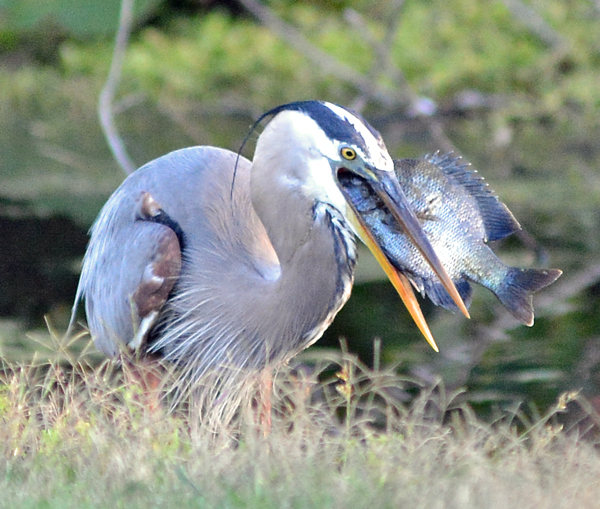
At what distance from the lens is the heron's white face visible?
335cm

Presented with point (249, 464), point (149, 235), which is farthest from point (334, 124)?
point (249, 464)

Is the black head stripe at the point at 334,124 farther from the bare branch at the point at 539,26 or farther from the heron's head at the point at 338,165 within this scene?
the bare branch at the point at 539,26

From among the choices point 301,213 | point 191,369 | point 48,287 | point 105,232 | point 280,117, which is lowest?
point 48,287

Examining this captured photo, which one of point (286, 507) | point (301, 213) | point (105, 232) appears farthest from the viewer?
point (105, 232)

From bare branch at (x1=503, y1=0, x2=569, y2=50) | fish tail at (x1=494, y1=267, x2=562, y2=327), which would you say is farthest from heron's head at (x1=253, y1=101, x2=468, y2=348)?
bare branch at (x1=503, y1=0, x2=569, y2=50)

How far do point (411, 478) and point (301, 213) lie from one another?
111cm

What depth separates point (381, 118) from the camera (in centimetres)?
916

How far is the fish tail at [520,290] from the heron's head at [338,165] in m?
0.18

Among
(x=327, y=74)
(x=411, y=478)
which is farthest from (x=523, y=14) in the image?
(x=411, y=478)

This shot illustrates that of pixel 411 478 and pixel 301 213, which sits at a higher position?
pixel 301 213

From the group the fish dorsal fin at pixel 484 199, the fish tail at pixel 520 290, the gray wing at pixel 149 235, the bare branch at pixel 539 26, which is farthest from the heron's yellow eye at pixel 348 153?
the bare branch at pixel 539 26

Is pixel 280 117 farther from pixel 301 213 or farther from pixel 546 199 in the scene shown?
pixel 546 199

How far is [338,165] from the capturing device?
3.40 m

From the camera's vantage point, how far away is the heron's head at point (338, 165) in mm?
3338
